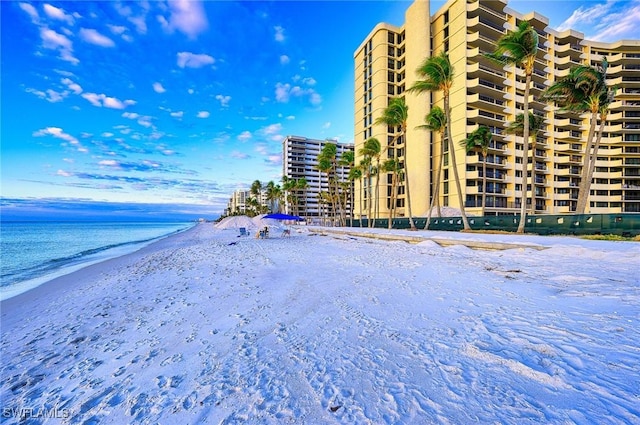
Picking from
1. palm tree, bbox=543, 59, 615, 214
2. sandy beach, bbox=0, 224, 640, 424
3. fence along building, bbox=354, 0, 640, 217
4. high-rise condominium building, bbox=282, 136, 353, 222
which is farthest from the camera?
high-rise condominium building, bbox=282, 136, 353, 222

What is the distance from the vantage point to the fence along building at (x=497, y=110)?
128ft

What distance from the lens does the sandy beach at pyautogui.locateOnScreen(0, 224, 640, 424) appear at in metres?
2.64

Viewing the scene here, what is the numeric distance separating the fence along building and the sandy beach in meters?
37.4

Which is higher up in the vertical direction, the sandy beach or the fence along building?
the fence along building

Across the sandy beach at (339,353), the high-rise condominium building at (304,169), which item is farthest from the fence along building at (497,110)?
the high-rise condominium building at (304,169)

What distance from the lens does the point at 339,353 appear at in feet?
12.2

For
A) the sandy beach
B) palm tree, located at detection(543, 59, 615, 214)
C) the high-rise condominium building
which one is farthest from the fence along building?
the high-rise condominium building

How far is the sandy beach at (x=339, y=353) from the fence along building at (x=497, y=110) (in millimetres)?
37429

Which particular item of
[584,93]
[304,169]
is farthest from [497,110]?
[304,169]

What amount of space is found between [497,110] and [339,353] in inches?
1890

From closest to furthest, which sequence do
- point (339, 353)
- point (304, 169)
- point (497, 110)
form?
point (339, 353), point (497, 110), point (304, 169)

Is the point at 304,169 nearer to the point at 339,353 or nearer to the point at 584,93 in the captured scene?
the point at 584,93

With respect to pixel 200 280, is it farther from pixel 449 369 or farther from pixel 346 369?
pixel 449 369

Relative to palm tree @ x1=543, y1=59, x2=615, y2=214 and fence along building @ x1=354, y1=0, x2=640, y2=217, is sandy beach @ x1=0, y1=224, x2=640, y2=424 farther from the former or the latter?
fence along building @ x1=354, y1=0, x2=640, y2=217
